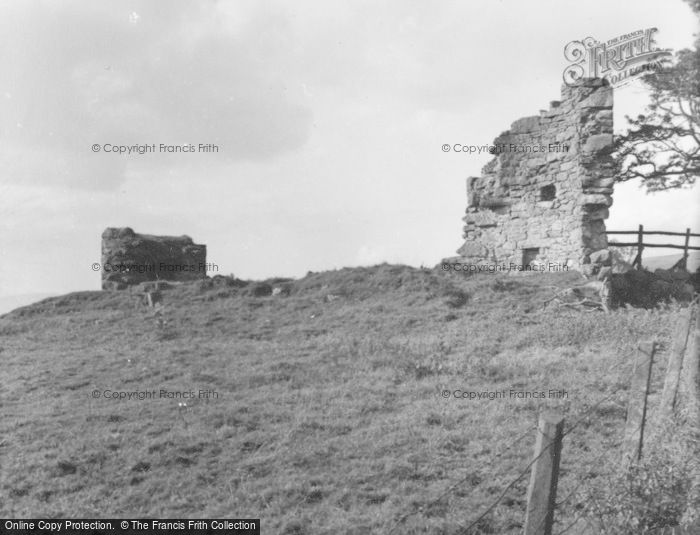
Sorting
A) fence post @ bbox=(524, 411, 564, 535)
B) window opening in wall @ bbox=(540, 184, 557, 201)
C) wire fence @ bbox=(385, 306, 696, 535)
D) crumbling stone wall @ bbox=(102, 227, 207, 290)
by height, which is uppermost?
window opening in wall @ bbox=(540, 184, 557, 201)

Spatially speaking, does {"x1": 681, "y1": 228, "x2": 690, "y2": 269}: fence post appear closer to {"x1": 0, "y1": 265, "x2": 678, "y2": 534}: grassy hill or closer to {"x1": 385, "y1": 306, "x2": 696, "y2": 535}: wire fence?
{"x1": 0, "y1": 265, "x2": 678, "y2": 534}: grassy hill

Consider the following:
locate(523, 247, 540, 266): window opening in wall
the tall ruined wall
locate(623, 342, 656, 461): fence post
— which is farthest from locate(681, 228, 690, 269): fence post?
locate(623, 342, 656, 461): fence post

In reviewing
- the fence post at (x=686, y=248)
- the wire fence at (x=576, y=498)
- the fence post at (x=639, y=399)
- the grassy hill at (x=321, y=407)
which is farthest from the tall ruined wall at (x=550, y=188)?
the fence post at (x=639, y=399)

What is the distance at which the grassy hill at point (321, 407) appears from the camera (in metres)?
6.55

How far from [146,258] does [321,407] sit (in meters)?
15.0

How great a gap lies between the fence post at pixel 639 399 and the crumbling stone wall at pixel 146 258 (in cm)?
1855

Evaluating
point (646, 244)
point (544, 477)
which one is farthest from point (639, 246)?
point (544, 477)

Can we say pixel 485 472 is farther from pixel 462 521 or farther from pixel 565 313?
pixel 565 313

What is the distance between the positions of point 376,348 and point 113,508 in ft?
21.0

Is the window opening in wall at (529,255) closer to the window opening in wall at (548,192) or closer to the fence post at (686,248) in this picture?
the window opening in wall at (548,192)

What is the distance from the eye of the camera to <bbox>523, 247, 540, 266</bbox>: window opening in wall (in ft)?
63.4

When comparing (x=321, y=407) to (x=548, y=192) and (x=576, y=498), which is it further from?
(x=548, y=192)

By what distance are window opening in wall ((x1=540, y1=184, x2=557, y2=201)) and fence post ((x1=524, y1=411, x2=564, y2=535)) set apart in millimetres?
16015

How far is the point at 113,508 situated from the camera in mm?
6602
